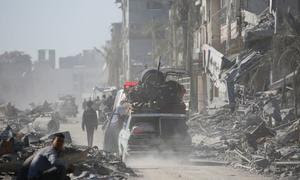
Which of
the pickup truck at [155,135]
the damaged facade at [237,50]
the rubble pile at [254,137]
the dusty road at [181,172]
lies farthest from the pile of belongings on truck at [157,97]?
the damaged facade at [237,50]

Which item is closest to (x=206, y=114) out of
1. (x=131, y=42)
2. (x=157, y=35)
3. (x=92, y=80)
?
(x=157, y=35)

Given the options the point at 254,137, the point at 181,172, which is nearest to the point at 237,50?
the point at 254,137

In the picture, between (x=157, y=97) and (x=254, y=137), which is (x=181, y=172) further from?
(x=157, y=97)

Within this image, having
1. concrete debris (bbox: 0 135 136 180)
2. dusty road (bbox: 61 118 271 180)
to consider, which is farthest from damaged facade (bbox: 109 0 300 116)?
concrete debris (bbox: 0 135 136 180)

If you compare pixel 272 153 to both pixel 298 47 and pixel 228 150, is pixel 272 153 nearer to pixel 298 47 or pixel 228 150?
pixel 228 150

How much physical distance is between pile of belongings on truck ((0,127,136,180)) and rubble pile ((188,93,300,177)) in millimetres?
3671

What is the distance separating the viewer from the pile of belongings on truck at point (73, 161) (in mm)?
14406

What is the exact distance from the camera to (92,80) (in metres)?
187

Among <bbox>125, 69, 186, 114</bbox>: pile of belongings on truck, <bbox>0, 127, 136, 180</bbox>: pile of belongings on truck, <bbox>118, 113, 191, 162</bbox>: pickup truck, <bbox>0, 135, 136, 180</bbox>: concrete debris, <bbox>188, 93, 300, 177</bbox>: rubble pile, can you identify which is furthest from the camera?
<bbox>125, 69, 186, 114</bbox>: pile of belongings on truck

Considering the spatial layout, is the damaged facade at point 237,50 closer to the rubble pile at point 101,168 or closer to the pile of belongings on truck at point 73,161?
the rubble pile at point 101,168

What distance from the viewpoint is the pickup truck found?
21.3 metres

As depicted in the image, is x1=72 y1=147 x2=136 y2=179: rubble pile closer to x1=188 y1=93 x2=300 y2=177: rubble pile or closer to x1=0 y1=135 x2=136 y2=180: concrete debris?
x1=0 y1=135 x2=136 y2=180: concrete debris

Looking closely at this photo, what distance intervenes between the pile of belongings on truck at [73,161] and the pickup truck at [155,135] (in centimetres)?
131

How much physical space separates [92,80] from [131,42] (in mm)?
91538
